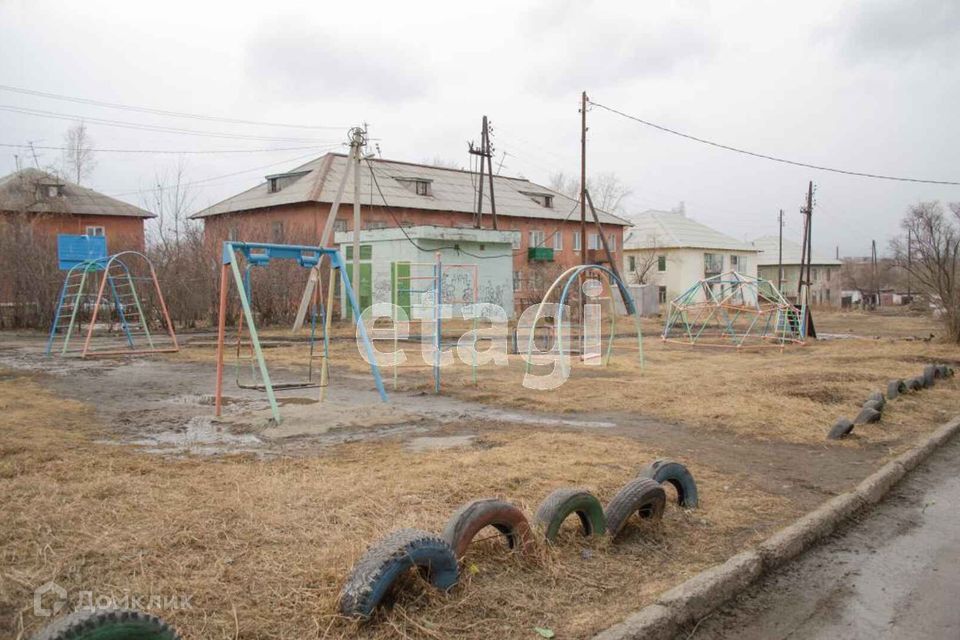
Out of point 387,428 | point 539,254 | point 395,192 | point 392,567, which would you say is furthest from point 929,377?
point 539,254

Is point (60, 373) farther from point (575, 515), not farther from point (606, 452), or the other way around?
point (575, 515)

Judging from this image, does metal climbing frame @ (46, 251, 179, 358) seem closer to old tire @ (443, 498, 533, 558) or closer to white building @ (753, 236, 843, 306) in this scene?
old tire @ (443, 498, 533, 558)

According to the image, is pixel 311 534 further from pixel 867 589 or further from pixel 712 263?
pixel 712 263

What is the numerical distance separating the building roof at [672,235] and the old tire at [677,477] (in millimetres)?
53851

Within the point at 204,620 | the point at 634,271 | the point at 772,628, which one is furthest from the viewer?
the point at 634,271

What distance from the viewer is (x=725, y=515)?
493 centimetres

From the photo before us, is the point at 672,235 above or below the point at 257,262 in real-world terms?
above

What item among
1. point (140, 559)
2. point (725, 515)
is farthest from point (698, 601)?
point (140, 559)

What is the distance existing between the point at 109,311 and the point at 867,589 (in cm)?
2377

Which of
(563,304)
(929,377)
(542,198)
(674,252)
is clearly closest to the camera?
(929,377)

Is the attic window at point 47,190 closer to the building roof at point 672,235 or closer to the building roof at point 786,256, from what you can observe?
the building roof at point 672,235

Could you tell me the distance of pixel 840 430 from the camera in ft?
24.5

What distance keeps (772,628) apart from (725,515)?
147 cm

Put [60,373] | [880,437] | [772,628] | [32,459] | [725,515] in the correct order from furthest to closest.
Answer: [60,373], [880,437], [32,459], [725,515], [772,628]
